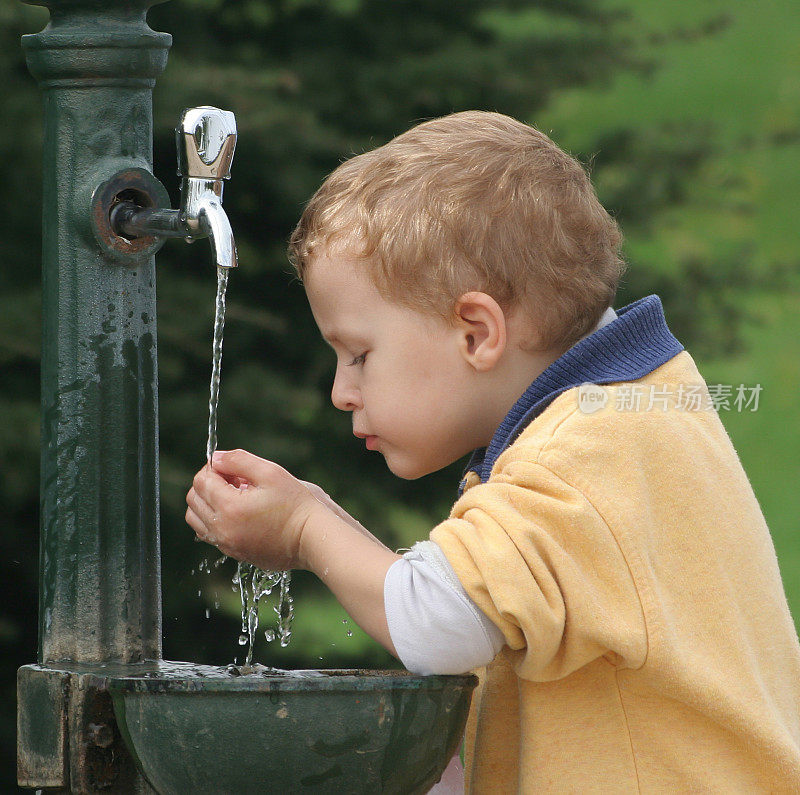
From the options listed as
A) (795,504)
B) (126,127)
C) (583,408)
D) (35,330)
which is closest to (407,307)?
(583,408)

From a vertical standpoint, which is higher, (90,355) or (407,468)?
(90,355)

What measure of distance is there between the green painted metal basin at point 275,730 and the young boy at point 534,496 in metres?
0.07

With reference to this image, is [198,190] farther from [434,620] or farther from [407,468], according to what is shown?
[434,620]

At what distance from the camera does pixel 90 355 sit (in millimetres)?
1425

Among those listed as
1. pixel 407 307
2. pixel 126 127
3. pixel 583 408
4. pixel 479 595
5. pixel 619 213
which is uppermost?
pixel 619 213

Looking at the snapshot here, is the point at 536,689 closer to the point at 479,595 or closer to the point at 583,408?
the point at 479,595

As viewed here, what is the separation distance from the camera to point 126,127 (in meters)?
1.44

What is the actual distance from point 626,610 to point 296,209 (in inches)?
64.3

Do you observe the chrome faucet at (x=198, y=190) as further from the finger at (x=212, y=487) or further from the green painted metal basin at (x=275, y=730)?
the green painted metal basin at (x=275, y=730)

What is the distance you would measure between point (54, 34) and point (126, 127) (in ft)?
0.41

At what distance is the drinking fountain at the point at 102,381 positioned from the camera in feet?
4.40

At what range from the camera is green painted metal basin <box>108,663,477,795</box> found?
120cm

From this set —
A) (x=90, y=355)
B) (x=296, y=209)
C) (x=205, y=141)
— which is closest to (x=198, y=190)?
(x=205, y=141)

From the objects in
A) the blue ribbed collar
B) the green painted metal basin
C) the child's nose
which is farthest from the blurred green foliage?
the green painted metal basin
